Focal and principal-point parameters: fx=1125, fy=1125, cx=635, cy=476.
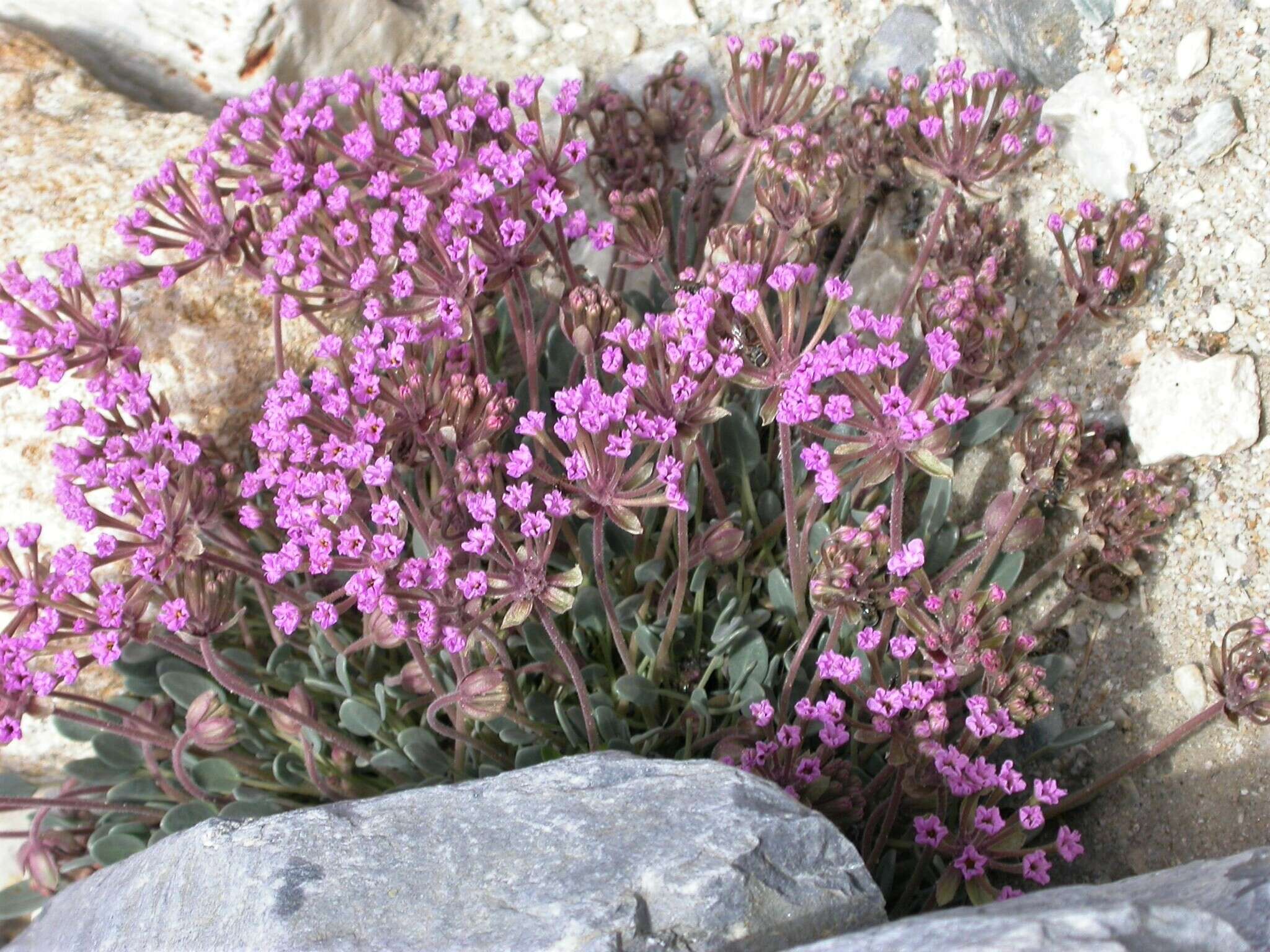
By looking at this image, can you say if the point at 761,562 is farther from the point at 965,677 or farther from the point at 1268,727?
the point at 1268,727

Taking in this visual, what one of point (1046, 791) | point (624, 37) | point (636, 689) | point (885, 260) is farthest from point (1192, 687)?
point (624, 37)

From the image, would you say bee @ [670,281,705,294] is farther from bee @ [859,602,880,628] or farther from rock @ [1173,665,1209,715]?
rock @ [1173,665,1209,715]

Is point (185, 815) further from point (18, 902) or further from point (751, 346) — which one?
point (751, 346)

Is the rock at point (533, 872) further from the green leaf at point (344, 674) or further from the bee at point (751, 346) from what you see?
the bee at point (751, 346)

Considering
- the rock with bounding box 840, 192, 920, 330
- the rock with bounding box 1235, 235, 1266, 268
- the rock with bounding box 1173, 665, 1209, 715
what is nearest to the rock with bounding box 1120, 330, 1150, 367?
the rock with bounding box 1235, 235, 1266, 268

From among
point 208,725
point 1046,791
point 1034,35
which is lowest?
point 208,725

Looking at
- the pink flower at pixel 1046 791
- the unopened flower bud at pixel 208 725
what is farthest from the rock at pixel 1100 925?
the unopened flower bud at pixel 208 725
